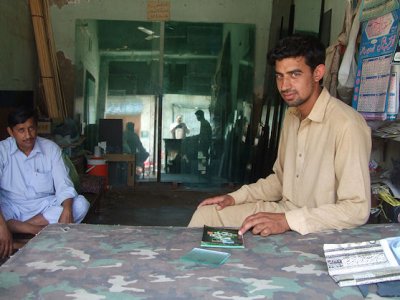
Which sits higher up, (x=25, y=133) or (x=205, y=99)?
(x=205, y=99)

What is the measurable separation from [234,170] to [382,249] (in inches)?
194

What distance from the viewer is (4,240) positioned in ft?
8.33

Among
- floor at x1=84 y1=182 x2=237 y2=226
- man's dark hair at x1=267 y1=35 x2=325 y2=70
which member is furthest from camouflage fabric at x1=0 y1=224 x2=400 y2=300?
floor at x1=84 y1=182 x2=237 y2=226

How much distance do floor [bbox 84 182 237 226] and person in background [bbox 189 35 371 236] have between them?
78.6 inches

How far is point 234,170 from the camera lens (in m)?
6.17

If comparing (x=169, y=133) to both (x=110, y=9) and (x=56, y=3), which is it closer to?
(x=110, y=9)

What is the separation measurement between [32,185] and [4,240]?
18.1 inches

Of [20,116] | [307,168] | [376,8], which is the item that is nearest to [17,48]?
[20,116]

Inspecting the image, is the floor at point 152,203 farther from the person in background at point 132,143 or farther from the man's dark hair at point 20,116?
the man's dark hair at point 20,116

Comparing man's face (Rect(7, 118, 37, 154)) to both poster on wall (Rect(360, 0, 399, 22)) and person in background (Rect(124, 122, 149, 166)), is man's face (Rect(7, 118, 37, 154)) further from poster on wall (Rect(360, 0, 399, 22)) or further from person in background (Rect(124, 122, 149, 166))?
person in background (Rect(124, 122, 149, 166))

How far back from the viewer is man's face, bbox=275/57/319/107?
181 centimetres

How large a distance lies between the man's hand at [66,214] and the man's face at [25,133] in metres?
0.44

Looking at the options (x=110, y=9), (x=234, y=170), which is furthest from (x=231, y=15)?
(x=234, y=170)

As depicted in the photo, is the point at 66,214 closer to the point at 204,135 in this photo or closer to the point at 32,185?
the point at 32,185
